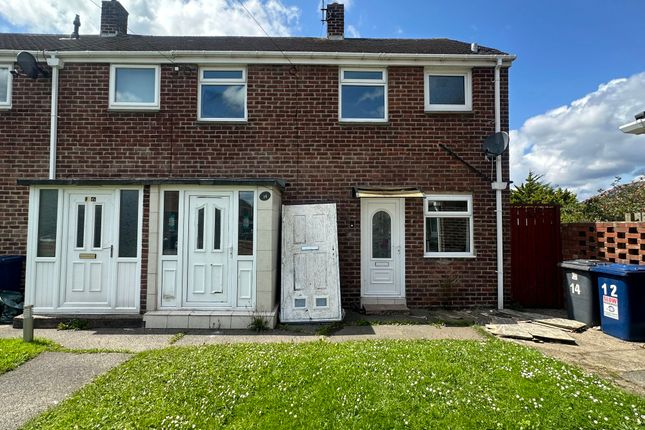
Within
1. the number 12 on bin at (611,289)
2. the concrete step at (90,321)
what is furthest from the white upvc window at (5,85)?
the number 12 on bin at (611,289)

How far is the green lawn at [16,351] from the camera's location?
438cm

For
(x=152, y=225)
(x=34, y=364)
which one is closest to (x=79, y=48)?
(x=152, y=225)

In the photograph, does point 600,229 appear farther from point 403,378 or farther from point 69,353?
point 69,353

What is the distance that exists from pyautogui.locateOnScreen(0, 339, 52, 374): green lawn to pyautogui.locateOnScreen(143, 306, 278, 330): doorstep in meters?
1.47

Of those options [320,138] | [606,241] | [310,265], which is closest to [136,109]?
[320,138]

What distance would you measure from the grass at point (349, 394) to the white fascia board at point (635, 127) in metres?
4.15

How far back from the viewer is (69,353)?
4.84m

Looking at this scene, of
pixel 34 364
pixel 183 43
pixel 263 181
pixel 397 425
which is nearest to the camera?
pixel 397 425

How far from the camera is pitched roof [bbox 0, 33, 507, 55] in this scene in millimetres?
8461

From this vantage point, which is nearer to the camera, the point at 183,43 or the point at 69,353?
the point at 69,353

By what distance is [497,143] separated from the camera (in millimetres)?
7457

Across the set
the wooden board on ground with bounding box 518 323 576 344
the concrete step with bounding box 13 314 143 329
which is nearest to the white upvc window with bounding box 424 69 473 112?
the wooden board on ground with bounding box 518 323 576 344

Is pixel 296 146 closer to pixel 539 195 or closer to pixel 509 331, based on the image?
pixel 509 331

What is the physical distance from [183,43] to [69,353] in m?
8.29
